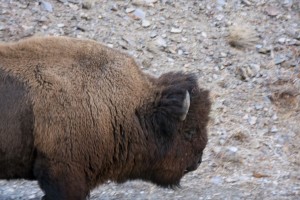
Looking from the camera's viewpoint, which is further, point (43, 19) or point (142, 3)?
point (142, 3)

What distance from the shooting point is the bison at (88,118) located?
6.50 m

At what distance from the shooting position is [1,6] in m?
11.6

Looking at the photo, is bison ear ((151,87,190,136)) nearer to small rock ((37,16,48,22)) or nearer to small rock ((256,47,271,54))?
small rock ((37,16,48,22))

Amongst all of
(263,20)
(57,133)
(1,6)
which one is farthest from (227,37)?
(57,133)

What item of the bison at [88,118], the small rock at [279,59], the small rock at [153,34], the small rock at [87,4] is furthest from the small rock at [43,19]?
the bison at [88,118]

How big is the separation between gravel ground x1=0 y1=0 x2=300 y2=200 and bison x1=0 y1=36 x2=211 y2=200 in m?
1.75

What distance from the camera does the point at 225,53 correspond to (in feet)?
37.9

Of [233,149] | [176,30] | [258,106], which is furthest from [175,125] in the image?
[176,30]

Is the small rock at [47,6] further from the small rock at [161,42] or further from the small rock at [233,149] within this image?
the small rock at [233,149]

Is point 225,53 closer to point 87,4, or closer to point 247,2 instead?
point 247,2

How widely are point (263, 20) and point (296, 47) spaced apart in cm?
83

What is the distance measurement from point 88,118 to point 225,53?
529 cm

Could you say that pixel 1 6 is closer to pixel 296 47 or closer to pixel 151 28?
pixel 151 28

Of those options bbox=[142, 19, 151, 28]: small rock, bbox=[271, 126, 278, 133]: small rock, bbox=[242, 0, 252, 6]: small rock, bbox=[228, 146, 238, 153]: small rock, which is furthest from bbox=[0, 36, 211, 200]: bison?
bbox=[242, 0, 252, 6]: small rock
